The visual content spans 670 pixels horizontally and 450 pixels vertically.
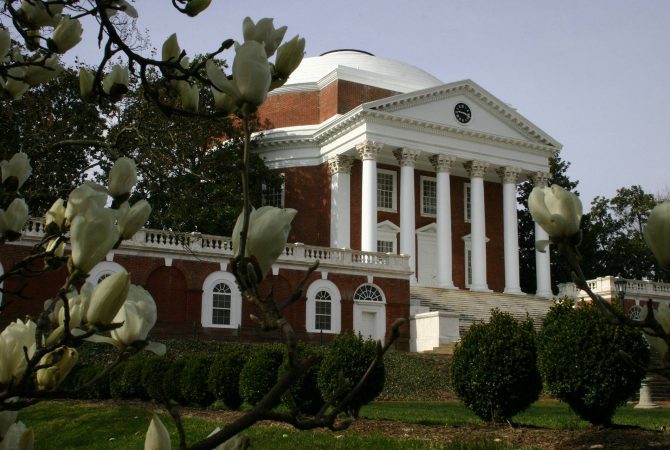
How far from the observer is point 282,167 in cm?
4700

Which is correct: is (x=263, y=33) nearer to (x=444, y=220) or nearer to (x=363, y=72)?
(x=444, y=220)

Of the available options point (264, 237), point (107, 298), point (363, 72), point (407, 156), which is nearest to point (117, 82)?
point (107, 298)

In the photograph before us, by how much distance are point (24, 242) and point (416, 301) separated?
17995 mm

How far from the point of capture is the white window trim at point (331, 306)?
35688 millimetres

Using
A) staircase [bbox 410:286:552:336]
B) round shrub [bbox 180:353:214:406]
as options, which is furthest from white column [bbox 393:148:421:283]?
round shrub [bbox 180:353:214:406]

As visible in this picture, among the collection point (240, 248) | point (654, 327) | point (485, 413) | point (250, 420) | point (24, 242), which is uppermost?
point (24, 242)

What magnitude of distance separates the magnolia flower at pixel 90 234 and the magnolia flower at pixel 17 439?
1.49 feet

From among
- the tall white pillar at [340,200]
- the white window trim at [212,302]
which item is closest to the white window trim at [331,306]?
the white window trim at [212,302]

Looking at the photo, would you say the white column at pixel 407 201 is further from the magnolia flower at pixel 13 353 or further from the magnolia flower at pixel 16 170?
the magnolia flower at pixel 13 353

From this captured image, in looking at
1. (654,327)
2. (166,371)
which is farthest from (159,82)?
(166,371)

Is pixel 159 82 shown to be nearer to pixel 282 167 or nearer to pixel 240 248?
pixel 240 248

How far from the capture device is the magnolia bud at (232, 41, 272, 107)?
7.18 ft

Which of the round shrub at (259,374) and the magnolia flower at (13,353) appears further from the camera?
the round shrub at (259,374)

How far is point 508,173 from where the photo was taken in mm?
46594
